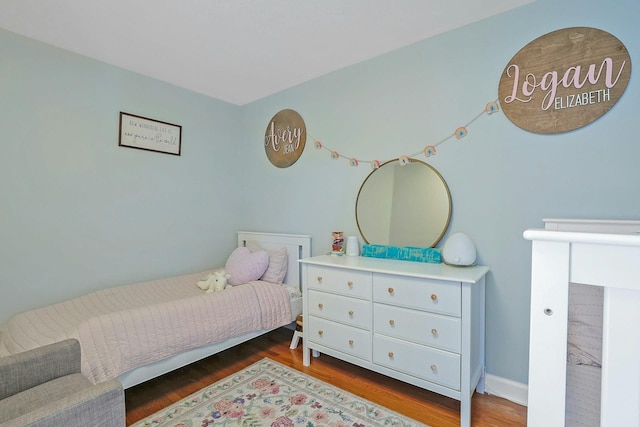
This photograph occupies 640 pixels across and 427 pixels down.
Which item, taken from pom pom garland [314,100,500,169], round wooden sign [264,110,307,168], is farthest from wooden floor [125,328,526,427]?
round wooden sign [264,110,307,168]

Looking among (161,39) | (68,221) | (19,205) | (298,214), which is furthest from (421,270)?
(19,205)

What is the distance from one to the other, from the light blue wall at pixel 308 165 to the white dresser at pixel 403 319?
406mm

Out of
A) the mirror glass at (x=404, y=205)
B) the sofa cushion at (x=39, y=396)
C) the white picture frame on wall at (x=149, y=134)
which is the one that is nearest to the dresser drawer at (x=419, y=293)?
the mirror glass at (x=404, y=205)

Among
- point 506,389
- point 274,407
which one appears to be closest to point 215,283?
point 274,407

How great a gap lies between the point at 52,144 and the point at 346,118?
227cm

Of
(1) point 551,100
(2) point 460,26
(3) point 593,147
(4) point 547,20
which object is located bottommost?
(3) point 593,147

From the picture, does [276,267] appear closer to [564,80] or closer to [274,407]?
[274,407]

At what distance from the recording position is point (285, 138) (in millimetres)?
2928

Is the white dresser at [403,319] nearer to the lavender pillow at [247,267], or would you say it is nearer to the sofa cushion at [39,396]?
the lavender pillow at [247,267]

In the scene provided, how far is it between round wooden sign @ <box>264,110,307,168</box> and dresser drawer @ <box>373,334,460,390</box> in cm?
182

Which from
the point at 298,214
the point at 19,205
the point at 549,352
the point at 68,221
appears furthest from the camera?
the point at 298,214

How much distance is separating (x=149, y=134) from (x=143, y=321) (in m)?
1.73

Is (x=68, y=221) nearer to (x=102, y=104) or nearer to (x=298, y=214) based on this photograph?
(x=102, y=104)

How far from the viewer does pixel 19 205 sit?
6.70 ft
